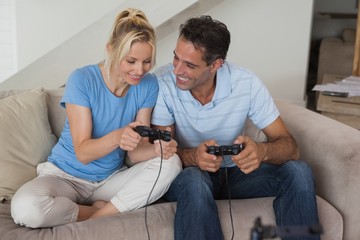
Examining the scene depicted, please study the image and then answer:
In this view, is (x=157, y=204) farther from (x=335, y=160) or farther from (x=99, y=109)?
(x=335, y=160)

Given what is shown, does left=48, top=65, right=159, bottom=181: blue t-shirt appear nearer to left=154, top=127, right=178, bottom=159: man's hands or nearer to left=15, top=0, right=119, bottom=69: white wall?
left=154, top=127, right=178, bottom=159: man's hands

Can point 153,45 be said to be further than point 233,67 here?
No

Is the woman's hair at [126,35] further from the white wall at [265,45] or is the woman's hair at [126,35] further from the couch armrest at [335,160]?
the white wall at [265,45]

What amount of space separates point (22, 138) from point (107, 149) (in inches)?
14.7

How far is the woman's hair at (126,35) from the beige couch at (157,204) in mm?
407

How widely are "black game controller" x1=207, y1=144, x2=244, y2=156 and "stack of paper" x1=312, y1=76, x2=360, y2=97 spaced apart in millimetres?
1306

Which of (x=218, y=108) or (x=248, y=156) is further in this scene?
(x=218, y=108)

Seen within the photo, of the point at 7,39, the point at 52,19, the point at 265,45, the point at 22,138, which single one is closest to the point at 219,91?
the point at 22,138

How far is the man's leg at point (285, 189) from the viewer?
140 cm

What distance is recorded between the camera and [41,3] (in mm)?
3203

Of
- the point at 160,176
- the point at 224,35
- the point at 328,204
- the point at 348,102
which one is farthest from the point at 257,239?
the point at 348,102

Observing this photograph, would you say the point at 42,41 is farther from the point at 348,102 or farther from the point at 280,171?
the point at 280,171

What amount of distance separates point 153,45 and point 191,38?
0.42 ft

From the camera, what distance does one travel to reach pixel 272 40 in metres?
3.28
